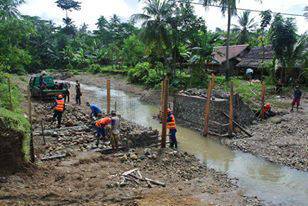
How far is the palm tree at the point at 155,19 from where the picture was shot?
31062mm

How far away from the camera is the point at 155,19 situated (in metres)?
31.2

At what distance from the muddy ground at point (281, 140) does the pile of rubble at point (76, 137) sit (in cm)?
459

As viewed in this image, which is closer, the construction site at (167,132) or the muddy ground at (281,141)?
the construction site at (167,132)

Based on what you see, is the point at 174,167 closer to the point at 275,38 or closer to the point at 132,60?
the point at 275,38

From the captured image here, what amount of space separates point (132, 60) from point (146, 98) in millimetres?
16072

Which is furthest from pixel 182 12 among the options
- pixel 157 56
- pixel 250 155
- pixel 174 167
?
pixel 174 167

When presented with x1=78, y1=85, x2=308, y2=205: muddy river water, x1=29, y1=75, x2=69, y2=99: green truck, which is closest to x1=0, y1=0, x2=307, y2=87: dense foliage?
x1=29, y1=75, x2=69, y2=99: green truck

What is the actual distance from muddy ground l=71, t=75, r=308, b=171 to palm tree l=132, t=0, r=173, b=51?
1331 centimetres

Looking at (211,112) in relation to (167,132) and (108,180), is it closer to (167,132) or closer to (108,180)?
(167,132)

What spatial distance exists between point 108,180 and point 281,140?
30.7 feet

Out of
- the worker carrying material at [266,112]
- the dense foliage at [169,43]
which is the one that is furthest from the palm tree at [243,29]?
the worker carrying material at [266,112]

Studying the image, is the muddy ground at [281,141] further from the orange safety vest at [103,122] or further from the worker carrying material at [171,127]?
the orange safety vest at [103,122]

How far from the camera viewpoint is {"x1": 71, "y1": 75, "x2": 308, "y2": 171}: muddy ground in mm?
14398

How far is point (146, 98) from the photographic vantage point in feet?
102
